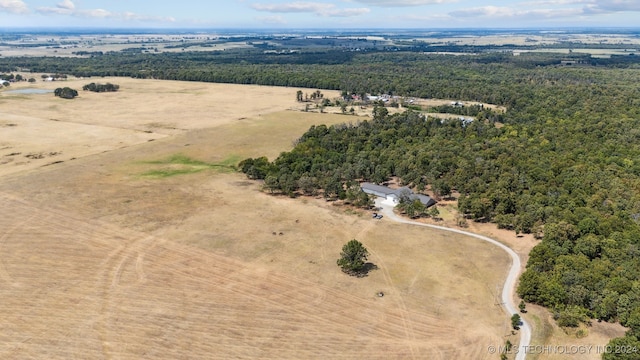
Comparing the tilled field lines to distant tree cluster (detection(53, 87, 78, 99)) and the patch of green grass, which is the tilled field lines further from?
distant tree cluster (detection(53, 87, 78, 99))

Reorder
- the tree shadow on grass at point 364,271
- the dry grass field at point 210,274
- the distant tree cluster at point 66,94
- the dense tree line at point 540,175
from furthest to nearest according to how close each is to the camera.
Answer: the distant tree cluster at point 66,94, the tree shadow on grass at point 364,271, the dense tree line at point 540,175, the dry grass field at point 210,274

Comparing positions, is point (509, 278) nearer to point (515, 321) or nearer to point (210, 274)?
point (515, 321)

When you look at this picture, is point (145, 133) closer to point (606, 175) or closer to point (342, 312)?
point (342, 312)

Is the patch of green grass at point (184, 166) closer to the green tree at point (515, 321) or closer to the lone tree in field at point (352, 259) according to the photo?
the lone tree in field at point (352, 259)

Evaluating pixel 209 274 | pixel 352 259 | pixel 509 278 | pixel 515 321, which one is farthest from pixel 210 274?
pixel 509 278

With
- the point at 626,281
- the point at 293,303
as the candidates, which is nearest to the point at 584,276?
the point at 626,281

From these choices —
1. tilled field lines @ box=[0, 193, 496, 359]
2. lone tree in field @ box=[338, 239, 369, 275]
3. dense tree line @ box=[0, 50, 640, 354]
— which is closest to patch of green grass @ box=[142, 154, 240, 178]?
dense tree line @ box=[0, 50, 640, 354]

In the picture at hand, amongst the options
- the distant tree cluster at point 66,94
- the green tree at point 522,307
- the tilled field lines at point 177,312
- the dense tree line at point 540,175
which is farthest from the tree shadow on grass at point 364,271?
the distant tree cluster at point 66,94
